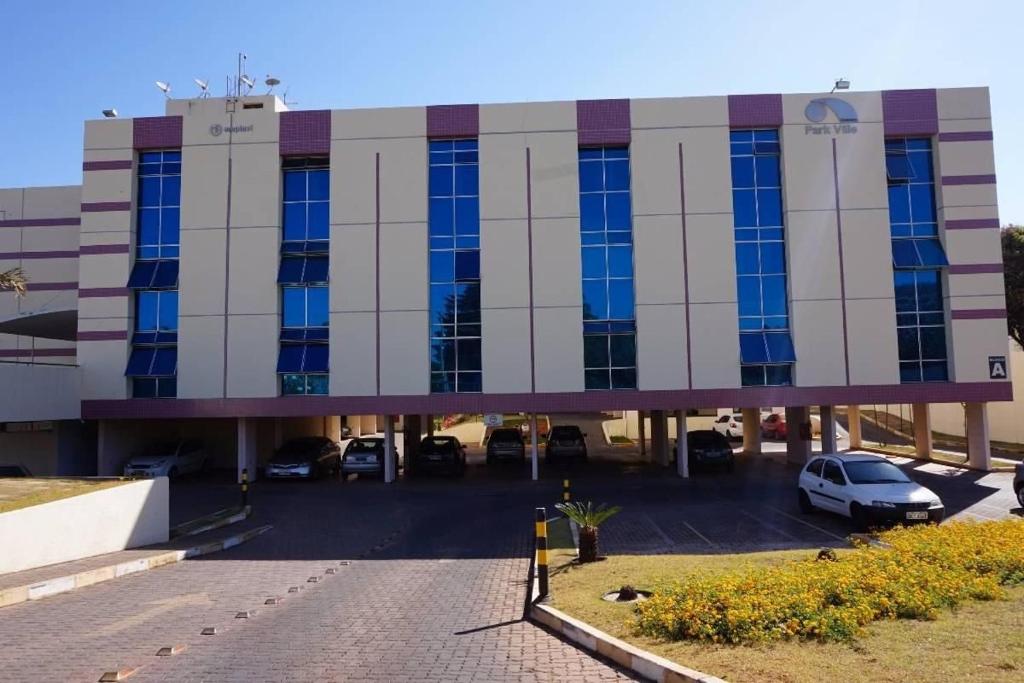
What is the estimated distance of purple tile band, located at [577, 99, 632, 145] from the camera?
2580 centimetres

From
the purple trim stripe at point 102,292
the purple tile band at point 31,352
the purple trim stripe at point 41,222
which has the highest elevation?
the purple trim stripe at point 41,222

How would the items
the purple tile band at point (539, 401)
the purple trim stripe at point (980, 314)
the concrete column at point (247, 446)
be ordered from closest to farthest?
the purple tile band at point (539, 401), the purple trim stripe at point (980, 314), the concrete column at point (247, 446)

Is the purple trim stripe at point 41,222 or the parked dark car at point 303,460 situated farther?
the purple trim stripe at point 41,222

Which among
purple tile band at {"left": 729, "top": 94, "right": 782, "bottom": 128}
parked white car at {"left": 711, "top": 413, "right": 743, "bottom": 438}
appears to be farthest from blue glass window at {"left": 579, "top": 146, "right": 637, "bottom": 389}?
parked white car at {"left": 711, "top": 413, "right": 743, "bottom": 438}

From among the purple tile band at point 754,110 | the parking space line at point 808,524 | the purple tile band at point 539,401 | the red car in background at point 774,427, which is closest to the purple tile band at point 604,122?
the purple tile band at point 754,110

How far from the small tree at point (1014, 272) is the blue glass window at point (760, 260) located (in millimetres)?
16207

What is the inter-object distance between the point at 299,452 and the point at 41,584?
16977mm

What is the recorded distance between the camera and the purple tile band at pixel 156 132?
26.7 meters

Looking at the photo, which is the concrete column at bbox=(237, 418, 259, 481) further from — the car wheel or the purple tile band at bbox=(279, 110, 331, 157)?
the car wheel

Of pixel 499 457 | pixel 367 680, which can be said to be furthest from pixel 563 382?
pixel 367 680

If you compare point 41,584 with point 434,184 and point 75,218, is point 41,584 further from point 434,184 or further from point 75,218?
point 75,218

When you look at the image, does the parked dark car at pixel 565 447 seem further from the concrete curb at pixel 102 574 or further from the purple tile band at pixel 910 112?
the purple tile band at pixel 910 112

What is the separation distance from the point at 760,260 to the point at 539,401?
943 centimetres

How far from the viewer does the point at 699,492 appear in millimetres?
22234
